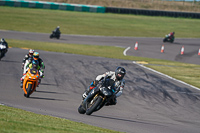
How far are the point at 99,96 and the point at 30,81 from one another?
4.39 meters

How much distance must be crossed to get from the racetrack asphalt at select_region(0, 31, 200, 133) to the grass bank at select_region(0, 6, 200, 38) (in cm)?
2421

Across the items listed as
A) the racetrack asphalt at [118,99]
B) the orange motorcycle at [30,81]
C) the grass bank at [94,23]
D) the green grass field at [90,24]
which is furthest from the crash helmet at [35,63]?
the grass bank at [94,23]

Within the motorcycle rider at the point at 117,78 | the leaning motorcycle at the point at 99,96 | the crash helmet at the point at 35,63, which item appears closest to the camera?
the leaning motorcycle at the point at 99,96

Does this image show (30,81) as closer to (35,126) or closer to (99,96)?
(99,96)

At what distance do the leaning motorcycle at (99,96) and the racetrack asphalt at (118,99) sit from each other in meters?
0.33

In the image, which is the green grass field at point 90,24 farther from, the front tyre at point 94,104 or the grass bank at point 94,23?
the front tyre at point 94,104

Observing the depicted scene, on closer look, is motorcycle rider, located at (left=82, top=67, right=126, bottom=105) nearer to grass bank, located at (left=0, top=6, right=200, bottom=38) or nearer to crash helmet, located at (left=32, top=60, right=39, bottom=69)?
crash helmet, located at (left=32, top=60, right=39, bottom=69)

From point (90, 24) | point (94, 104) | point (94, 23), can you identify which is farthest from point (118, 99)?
point (94, 23)

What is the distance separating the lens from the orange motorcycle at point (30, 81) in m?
13.7

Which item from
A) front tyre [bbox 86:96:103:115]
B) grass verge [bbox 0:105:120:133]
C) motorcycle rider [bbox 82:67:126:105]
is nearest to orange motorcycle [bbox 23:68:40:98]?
motorcycle rider [bbox 82:67:126:105]

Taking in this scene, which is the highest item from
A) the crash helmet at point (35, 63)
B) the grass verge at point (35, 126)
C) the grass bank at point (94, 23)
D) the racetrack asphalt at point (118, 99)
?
the grass verge at point (35, 126)


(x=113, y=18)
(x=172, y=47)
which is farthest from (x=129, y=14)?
(x=172, y=47)

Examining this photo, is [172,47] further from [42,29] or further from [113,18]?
[113,18]

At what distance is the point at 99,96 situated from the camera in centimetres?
1038
